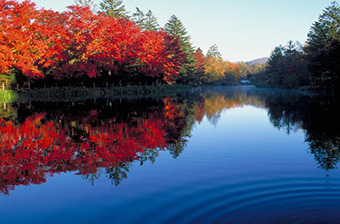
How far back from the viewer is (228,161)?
8.72 m

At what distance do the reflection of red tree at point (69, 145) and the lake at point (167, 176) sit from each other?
3 centimetres

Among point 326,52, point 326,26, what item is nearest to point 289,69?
point 326,26

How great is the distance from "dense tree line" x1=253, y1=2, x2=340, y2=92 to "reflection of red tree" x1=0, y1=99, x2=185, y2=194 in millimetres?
34773

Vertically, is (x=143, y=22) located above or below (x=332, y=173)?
above

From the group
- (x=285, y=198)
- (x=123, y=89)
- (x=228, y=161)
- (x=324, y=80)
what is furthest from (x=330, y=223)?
(x=324, y=80)

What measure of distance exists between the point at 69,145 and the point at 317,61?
47680mm

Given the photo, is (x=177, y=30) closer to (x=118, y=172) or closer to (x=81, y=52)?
(x=81, y=52)

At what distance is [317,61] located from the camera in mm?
48250

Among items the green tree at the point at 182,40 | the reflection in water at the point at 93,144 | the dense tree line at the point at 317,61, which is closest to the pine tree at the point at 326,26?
the dense tree line at the point at 317,61

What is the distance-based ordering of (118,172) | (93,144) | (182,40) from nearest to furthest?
(118,172)
(93,144)
(182,40)

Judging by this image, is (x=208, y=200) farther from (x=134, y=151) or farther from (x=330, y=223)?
(x=134, y=151)

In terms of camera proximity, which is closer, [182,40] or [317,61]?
[317,61]

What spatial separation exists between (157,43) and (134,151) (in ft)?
134

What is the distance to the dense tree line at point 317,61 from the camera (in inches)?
1641
